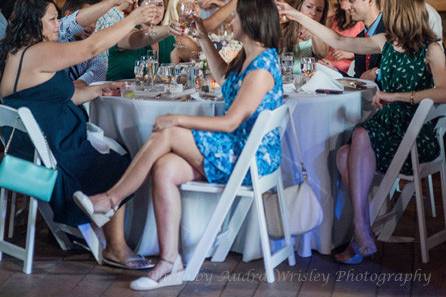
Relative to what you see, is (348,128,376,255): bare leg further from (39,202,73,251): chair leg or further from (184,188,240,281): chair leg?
(39,202,73,251): chair leg

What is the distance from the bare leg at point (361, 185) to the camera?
3.97 metres

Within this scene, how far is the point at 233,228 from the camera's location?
4.00 meters

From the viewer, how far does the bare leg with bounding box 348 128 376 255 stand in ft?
13.0

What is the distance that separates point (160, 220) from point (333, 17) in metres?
2.54

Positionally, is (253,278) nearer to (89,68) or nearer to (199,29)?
(199,29)

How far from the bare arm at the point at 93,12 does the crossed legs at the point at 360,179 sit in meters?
1.64

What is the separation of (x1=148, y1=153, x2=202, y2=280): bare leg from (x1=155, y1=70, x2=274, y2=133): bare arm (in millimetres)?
179

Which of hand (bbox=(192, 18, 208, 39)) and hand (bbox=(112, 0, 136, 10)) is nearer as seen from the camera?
hand (bbox=(192, 18, 208, 39))

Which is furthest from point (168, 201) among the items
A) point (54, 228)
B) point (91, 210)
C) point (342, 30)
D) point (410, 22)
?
point (342, 30)

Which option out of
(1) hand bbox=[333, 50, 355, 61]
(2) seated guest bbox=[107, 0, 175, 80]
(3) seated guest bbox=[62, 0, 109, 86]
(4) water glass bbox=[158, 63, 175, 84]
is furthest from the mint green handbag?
(1) hand bbox=[333, 50, 355, 61]

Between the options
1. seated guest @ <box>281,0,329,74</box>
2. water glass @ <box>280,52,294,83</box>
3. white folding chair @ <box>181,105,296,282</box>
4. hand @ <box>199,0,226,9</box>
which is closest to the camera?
white folding chair @ <box>181,105,296,282</box>

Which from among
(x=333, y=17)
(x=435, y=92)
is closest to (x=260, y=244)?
(x=435, y=92)

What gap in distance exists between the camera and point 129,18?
3.94m

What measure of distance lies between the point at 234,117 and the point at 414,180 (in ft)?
3.22
